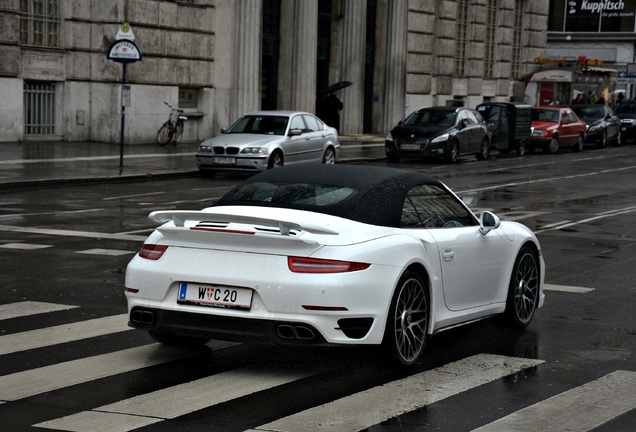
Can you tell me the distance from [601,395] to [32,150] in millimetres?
23541

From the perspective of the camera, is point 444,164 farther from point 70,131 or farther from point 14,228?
point 14,228

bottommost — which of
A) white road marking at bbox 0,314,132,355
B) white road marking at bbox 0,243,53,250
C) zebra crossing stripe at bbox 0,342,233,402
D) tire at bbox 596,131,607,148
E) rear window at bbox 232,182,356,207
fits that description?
tire at bbox 596,131,607,148

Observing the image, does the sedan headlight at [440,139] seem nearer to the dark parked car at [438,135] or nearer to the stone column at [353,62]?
the dark parked car at [438,135]

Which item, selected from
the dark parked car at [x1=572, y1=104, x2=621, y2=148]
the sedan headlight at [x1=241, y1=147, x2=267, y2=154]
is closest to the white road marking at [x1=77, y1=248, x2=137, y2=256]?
the sedan headlight at [x1=241, y1=147, x2=267, y2=154]

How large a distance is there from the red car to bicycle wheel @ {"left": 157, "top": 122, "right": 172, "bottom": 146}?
12647mm

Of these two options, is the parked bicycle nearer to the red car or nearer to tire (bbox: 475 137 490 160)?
tire (bbox: 475 137 490 160)

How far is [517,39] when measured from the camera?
190 feet

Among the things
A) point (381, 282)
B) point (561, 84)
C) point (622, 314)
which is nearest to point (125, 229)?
point (622, 314)

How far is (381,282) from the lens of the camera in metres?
7.57

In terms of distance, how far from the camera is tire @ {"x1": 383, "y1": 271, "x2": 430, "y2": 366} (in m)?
Result: 7.73

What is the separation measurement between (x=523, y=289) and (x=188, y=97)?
91.4ft

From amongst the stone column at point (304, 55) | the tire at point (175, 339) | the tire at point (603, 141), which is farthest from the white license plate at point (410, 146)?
the tire at point (175, 339)

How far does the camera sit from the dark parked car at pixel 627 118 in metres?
50.6

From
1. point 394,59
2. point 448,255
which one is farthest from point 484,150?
point 448,255
